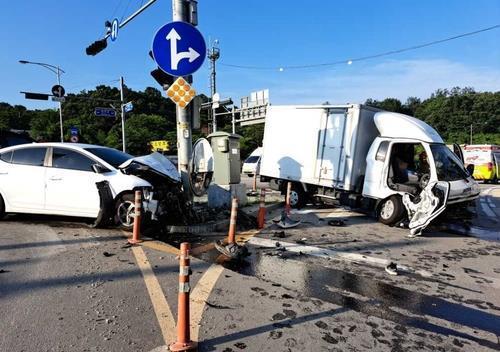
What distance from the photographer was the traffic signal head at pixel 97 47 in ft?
53.2

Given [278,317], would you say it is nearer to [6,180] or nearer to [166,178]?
[166,178]

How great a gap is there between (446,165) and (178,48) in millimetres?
6433

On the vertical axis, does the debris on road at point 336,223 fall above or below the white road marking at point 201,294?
below

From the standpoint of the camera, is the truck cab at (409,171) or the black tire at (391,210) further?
the black tire at (391,210)

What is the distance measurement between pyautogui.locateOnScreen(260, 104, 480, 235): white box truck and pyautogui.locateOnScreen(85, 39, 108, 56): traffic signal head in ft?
27.4

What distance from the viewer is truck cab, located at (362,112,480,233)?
860 centimetres

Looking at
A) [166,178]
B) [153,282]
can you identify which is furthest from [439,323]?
[166,178]

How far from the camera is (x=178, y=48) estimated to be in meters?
6.81

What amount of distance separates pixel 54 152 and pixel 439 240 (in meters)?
7.87

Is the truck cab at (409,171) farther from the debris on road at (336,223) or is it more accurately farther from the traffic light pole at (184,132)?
the traffic light pole at (184,132)

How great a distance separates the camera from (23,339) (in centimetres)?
331

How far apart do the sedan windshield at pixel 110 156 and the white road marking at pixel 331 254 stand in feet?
10.4

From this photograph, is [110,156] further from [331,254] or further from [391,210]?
[391,210]

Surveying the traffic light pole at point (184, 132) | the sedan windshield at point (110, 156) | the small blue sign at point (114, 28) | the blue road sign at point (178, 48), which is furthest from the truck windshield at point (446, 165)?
the small blue sign at point (114, 28)
